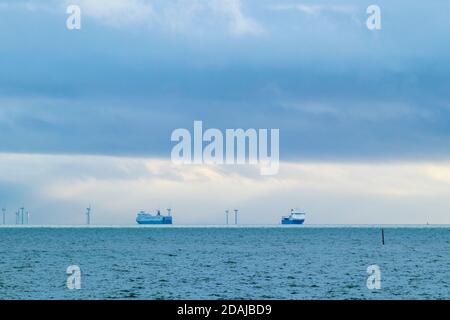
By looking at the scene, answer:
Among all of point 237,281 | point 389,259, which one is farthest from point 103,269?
point 389,259

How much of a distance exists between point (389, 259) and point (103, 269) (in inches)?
2270

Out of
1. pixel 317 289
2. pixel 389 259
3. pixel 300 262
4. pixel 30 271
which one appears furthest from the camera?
pixel 389 259

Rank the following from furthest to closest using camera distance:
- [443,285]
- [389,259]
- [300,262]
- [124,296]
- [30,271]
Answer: [389,259], [300,262], [30,271], [443,285], [124,296]

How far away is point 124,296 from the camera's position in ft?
248

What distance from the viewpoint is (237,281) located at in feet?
305

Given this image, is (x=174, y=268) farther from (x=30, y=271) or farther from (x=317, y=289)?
(x=317, y=289)
